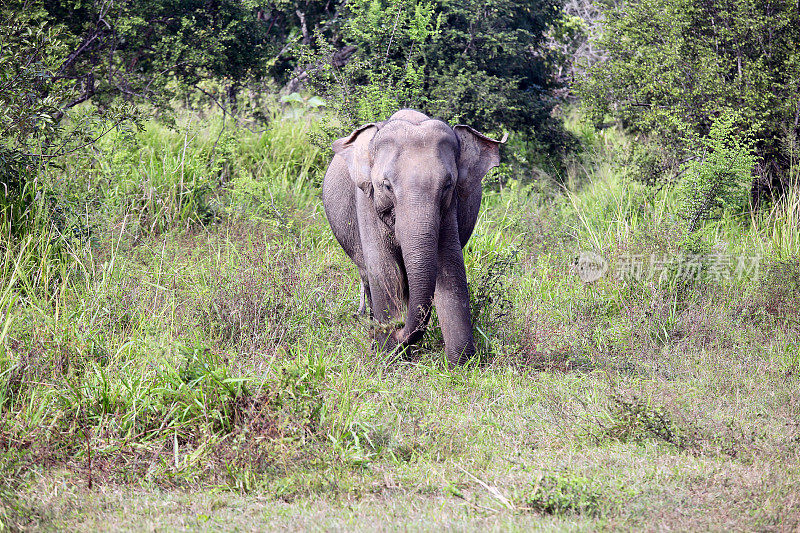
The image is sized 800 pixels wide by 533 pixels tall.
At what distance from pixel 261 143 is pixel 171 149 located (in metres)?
1.32

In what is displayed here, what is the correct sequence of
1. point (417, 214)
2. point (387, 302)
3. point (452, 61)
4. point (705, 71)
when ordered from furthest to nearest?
point (452, 61), point (705, 71), point (387, 302), point (417, 214)

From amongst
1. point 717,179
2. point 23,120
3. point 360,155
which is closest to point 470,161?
point 360,155

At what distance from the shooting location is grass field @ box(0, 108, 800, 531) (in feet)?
13.1

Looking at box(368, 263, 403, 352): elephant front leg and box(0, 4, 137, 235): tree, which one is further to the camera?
box(0, 4, 137, 235): tree

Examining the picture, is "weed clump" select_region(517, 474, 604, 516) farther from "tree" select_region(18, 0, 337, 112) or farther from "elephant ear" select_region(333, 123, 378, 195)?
"tree" select_region(18, 0, 337, 112)

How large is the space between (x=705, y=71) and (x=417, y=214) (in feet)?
18.3

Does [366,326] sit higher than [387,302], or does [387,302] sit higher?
[387,302]

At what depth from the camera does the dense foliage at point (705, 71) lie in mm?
9273

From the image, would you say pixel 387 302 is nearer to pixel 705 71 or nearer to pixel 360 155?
pixel 360 155

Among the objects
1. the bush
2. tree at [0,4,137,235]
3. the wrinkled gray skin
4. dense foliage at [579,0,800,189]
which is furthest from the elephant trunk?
dense foliage at [579,0,800,189]

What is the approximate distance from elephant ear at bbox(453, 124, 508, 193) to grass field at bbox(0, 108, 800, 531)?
1.13m

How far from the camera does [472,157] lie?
6129mm

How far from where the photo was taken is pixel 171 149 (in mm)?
10234

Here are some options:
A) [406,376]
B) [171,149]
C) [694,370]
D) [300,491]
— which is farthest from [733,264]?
[171,149]
